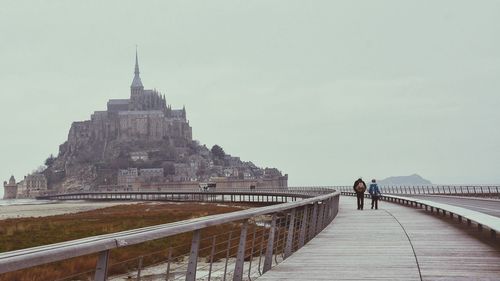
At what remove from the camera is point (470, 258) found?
30.7 feet

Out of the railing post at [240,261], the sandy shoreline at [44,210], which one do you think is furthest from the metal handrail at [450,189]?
the railing post at [240,261]

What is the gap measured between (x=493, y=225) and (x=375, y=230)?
401 centimetres

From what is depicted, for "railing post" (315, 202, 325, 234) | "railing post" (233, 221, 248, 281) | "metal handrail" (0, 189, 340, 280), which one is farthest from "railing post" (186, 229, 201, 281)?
"railing post" (315, 202, 325, 234)

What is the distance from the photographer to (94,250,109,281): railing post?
383 cm

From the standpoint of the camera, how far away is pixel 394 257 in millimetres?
9547

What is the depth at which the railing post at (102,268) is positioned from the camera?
383 cm

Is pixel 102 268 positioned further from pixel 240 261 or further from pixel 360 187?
pixel 360 187

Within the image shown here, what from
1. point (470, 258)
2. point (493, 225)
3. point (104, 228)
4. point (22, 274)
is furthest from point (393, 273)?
point (104, 228)

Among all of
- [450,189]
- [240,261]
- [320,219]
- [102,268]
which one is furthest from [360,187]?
[450,189]

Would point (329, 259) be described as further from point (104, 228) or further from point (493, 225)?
point (104, 228)

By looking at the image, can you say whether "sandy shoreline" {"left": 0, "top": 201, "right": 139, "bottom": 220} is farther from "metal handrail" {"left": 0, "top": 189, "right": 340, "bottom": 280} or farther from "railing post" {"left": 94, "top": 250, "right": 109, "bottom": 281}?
"railing post" {"left": 94, "top": 250, "right": 109, "bottom": 281}

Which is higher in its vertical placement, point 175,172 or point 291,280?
point 175,172

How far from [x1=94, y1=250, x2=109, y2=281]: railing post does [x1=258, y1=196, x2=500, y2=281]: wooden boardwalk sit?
3.95 meters

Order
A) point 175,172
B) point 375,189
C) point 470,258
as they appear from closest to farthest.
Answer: point 470,258 → point 375,189 → point 175,172
